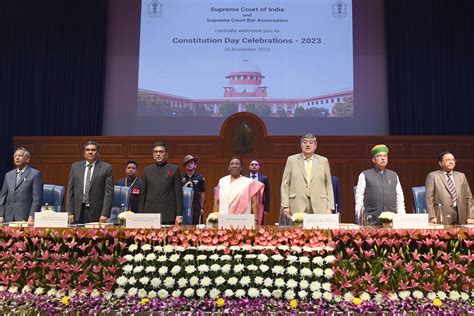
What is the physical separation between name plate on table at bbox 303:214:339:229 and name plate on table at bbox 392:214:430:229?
33 centimetres

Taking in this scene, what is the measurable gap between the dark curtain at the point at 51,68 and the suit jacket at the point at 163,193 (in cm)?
438

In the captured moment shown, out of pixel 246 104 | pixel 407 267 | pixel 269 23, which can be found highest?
pixel 269 23

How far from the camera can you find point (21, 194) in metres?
3.82

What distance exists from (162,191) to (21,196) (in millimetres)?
1322

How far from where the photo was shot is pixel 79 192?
3611 mm

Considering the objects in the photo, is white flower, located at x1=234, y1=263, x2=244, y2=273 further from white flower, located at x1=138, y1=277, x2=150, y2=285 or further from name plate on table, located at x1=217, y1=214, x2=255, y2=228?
white flower, located at x1=138, y1=277, x2=150, y2=285

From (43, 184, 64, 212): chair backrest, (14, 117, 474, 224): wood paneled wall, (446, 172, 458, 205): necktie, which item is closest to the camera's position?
(446, 172, 458, 205): necktie

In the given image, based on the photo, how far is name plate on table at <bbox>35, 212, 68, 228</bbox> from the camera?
2.41 meters

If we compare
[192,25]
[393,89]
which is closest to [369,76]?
[393,89]

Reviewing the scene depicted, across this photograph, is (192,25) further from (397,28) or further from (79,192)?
(79,192)

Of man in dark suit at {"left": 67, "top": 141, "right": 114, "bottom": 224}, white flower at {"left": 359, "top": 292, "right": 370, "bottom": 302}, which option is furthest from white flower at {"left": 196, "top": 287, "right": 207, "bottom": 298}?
man in dark suit at {"left": 67, "top": 141, "right": 114, "bottom": 224}

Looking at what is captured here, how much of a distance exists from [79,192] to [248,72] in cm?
430

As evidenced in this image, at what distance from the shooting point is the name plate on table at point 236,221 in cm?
238

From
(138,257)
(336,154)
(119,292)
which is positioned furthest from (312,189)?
(336,154)
